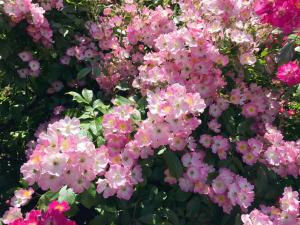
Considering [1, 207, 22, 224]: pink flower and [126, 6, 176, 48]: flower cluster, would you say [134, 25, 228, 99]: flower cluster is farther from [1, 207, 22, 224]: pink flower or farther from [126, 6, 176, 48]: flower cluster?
[1, 207, 22, 224]: pink flower

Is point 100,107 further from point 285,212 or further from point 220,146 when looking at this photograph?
point 285,212

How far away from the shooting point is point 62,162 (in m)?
1.68

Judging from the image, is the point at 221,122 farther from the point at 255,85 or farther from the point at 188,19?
the point at 188,19

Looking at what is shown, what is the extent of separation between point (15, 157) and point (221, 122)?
57.3 inches

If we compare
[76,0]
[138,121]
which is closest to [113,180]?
[138,121]

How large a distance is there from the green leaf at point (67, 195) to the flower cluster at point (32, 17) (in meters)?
1.11

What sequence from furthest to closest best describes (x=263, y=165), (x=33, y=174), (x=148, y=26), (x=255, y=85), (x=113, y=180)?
(x=148, y=26) → (x=255, y=85) → (x=263, y=165) → (x=113, y=180) → (x=33, y=174)

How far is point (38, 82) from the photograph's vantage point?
2.98 metres

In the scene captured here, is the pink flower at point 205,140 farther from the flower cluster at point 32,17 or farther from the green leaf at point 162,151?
the flower cluster at point 32,17

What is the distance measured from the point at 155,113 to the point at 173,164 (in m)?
0.25

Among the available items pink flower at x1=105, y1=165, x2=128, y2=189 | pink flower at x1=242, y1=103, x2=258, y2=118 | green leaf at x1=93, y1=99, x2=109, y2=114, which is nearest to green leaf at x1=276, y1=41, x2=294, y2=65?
pink flower at x1=242, y1=103, x2=258, y2=118

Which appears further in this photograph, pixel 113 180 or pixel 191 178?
pixel 191 178

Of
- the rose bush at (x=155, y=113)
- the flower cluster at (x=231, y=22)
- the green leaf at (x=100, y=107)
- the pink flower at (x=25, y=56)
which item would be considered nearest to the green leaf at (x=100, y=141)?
the rose bush at (x=155, y=113)

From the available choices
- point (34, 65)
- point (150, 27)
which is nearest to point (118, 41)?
point (150, 27)
